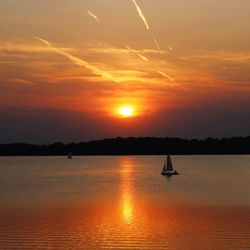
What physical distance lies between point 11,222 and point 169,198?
25.3 meters

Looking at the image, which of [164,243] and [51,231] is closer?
[164,243]

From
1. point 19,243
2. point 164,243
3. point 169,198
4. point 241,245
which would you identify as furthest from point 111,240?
point 169,198

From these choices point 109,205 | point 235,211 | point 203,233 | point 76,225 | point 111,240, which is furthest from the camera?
point 109,205

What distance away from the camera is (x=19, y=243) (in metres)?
27.8

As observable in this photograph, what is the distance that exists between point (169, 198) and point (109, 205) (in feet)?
32.0

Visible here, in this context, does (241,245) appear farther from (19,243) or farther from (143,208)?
(143,208)

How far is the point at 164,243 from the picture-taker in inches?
1074

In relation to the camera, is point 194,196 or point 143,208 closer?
point 143,208

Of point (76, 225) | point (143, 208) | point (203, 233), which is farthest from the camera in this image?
point (143, 208)

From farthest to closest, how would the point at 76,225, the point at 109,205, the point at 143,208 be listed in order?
1. the point at 109,205
2. the point at 143,208
3. the point at 76,225

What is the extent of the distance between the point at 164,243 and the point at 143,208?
19637mm

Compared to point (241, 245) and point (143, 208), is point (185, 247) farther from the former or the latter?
point (143, 208)

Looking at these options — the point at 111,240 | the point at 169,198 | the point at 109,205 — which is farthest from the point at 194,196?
the point at 111,240

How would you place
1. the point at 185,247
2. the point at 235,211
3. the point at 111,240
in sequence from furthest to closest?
the point at 235,211
the point at 111,240
the point at 185,247
